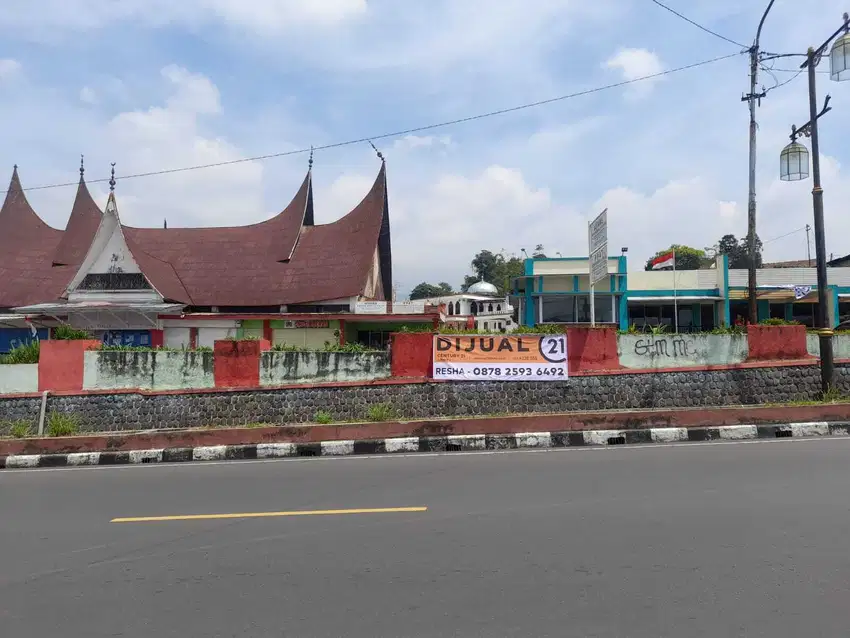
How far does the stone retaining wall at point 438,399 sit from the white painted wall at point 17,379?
0.24 m

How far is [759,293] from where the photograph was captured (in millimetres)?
25969

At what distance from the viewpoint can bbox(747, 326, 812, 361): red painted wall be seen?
1227 cm

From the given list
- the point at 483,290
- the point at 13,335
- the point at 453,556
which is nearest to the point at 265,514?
the point at 453,556

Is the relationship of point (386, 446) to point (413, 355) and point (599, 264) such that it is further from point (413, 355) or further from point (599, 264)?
point (599, 264)

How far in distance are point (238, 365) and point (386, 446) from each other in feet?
14.1

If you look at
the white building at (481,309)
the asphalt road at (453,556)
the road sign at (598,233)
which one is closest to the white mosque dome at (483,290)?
the white building at (481,309)

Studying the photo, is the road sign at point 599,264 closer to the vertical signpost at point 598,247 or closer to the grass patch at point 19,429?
the vertical signpost at point 598,247

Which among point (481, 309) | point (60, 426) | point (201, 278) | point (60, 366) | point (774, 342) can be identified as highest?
point (481, 309)

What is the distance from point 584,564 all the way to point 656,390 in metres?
8.65

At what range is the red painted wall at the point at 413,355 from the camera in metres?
12.0

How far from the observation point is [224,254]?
88.9 ft

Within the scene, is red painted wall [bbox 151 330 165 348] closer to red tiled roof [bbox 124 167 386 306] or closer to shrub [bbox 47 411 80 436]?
red tiled roof [bbox 124 167 386 306]

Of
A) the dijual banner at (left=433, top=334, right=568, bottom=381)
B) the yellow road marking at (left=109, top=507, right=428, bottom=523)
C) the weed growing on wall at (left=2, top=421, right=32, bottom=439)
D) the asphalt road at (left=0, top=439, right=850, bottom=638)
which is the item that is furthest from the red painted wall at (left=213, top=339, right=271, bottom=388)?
the yellow road marking at (left=109, top=507, right=428, bottom=523)

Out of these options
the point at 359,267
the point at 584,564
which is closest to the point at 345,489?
the point at 584,564
